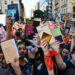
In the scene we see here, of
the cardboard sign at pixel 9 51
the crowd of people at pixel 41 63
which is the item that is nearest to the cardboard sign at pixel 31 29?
the crowd of people at pixel 41 63

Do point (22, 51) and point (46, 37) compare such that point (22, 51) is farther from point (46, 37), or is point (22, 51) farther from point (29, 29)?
point (29, 29)

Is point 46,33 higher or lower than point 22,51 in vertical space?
A: higher

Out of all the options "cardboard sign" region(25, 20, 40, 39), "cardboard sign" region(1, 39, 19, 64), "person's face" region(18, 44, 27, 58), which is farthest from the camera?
"cardboard sign" region(25, 20, 40, 39)

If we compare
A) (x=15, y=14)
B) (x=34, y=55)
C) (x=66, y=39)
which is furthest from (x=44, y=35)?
(x=15, y=14)

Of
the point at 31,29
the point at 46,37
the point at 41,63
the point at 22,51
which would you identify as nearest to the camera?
the point at 46,37

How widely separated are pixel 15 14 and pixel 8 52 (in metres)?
3.50

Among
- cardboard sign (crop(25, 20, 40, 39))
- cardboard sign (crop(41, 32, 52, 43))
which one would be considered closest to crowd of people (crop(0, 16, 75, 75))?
cardboard sign (crop(41, 32, 52, 43))

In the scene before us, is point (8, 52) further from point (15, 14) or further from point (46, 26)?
point (15, 14)

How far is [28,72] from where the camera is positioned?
2.97m

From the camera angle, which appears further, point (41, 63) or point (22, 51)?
point (22, 51)

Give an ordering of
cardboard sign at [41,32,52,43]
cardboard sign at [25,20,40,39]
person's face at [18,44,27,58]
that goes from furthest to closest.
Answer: cardboard sign at [25,20,40,39] → person's face at [18,44,27,58] → cardboard sign at [41,32,52,43]

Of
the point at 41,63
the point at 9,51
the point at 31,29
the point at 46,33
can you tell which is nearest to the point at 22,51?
the point at 41,63

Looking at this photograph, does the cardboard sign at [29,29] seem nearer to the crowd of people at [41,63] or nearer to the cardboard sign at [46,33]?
the crowd of people at [41,63]

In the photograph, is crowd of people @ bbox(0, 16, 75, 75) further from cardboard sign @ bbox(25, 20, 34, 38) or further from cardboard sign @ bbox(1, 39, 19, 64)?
cardboard sign @ bbox(25, 20, 34, 38)
